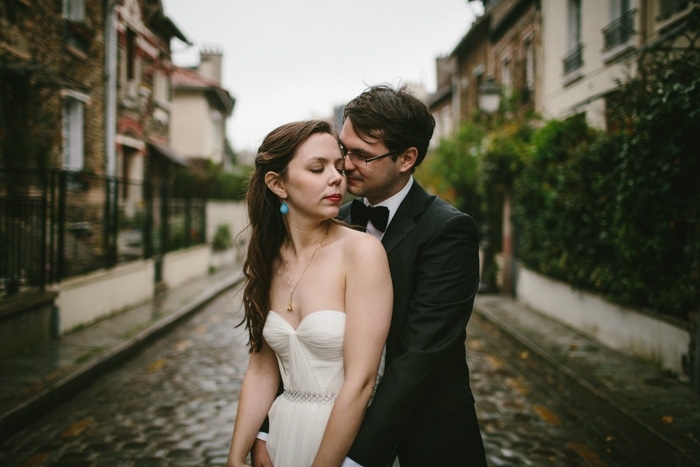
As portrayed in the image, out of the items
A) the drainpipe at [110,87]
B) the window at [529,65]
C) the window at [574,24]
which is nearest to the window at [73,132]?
the drainpipe at [110,87]

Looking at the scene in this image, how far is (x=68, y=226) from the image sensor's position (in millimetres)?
8250

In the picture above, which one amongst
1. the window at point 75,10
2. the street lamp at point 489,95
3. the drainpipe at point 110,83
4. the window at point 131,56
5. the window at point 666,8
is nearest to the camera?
the window at point 666,8

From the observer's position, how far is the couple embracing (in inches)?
72.1

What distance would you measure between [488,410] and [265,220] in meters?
4.00

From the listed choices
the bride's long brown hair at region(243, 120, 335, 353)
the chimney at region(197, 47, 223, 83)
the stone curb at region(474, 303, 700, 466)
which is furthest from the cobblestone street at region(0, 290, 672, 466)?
the chimney at region(197, 47, 223, 83)

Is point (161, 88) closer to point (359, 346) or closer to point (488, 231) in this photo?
point (488, 231)

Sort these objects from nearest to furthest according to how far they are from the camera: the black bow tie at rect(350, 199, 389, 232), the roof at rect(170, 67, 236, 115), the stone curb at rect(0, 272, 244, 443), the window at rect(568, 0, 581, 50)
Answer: the black bow tie at rect(350, 199, 389, 232), the stone curb at rect(0, 272, 244, 443), the window at rect(568, 0, 581, 50), the roof at rect(170, 67, 236, 115)

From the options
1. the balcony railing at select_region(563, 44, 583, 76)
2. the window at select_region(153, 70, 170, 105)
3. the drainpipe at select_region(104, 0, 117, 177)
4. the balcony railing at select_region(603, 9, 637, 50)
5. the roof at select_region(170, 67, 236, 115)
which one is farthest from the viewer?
the roof at select_region(170, 67, 236, 115)

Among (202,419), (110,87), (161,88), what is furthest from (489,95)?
(161,88)

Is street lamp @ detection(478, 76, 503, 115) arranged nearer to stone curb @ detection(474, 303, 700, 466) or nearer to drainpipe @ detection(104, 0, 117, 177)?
stone curb @ detection(474, 303, 700, 466)

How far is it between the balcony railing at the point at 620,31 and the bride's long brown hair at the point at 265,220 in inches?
427

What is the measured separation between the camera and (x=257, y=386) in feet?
7.22

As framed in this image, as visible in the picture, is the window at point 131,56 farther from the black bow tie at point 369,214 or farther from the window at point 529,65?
the black bow tie at point 369,214

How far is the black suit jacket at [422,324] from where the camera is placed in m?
1.80
